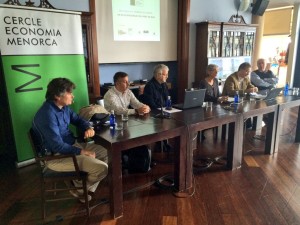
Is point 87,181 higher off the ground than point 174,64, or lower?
lower

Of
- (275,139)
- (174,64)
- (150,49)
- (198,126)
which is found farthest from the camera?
(174,64)

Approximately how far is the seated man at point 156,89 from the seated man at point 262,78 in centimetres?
209

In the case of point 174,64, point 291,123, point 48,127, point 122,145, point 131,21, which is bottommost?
point 291,123

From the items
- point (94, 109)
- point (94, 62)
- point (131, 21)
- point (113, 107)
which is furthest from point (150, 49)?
point (94, 109)

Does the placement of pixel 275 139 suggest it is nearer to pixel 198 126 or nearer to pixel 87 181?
pixel 198 126

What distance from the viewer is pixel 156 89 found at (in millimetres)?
3223

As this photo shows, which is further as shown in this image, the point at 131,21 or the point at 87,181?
the point at 131,21

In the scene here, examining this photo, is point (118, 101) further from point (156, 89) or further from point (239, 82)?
point (239, 82)

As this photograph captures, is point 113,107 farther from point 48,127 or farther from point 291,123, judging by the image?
point 291,123

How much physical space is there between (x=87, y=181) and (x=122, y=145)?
0.48 metres

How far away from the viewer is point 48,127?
1.92 meters

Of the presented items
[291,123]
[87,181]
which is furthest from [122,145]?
[291,123]

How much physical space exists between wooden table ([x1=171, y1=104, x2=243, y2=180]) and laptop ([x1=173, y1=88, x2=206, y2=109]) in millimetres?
61

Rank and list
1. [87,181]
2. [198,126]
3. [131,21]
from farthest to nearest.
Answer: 1. [131,21]
2. [198,126]
3. [87,181]
